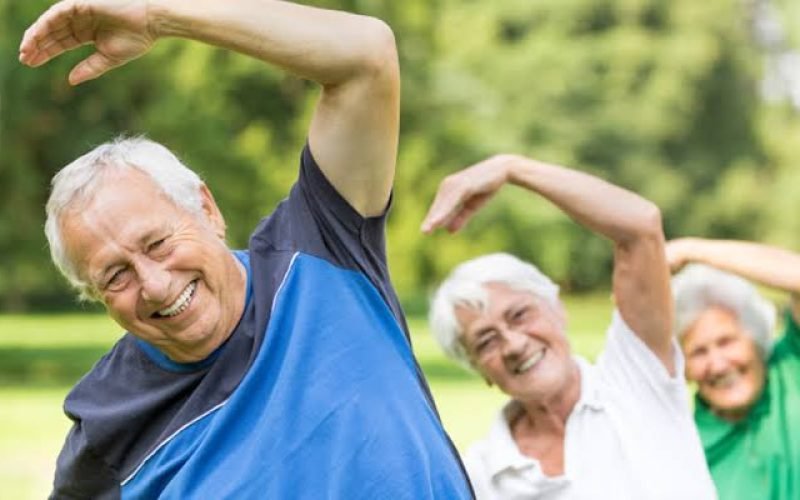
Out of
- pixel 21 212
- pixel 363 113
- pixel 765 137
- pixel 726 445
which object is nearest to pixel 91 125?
pixel 21 212

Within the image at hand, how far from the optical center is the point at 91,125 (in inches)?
679

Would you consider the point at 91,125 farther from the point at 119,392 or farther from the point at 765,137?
the point at 765,137

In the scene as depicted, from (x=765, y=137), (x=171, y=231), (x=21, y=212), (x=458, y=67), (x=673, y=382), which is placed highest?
(x=171, y=231)

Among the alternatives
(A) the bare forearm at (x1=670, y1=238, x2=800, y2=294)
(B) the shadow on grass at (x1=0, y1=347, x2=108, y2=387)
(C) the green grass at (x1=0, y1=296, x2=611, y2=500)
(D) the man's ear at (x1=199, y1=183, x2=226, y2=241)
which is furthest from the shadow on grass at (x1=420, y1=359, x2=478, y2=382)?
(D) the man's ear at (x1=199, y1=183, x2=226, y2=241)

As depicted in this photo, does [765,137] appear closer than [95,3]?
No

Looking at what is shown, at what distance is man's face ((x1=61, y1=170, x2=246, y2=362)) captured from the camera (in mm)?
2549

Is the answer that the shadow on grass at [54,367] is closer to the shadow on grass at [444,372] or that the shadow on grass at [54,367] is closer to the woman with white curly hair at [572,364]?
the shadow on grass at [444,372]

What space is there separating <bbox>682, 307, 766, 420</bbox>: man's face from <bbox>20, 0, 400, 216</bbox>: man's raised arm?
174 centimetres

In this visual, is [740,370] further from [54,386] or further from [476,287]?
[54,386]

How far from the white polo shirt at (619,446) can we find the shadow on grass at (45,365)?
45.5 feet

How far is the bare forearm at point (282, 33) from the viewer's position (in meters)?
2.46

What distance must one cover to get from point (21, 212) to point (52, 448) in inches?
282

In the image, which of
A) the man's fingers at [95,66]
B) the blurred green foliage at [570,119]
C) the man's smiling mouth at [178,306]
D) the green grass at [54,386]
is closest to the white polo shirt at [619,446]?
the man's smiling mouth at [178,306]

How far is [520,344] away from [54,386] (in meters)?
13.7
